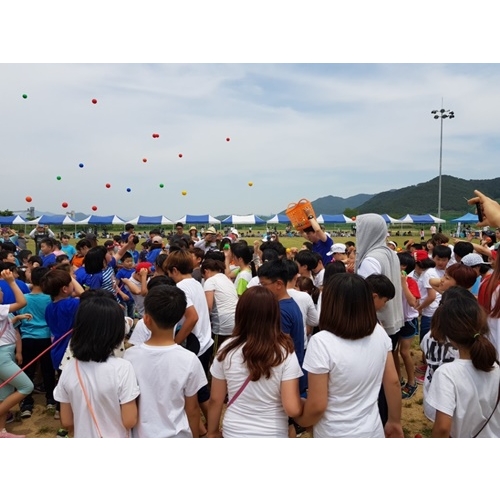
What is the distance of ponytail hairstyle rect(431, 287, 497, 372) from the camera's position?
2039 millimetres

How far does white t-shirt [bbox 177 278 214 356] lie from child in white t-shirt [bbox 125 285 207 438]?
3.74 ft

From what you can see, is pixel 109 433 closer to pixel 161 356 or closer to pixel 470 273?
pixel 161 356

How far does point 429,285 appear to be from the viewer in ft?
15.6

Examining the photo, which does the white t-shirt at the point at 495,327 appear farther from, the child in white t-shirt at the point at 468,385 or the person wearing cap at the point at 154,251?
the person wearing cap at the point at 154,251

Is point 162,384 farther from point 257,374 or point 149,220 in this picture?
point 149,220

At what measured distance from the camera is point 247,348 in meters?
2.03

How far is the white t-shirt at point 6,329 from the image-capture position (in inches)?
138

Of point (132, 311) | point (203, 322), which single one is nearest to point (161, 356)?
point (203, 322)

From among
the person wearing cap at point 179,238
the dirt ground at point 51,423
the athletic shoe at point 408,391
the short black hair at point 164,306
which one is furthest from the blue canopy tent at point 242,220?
the short black hair at point 164,306

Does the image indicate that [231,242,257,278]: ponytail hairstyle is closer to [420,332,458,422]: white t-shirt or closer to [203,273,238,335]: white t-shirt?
[203,273,238,335]: white t-shirt

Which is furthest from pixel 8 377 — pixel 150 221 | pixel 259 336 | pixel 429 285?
pixel 150 221

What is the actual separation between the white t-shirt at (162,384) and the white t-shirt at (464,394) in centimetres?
123

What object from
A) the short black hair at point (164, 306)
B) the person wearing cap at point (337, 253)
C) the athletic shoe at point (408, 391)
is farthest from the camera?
the person wearing cap at point (337, 253)

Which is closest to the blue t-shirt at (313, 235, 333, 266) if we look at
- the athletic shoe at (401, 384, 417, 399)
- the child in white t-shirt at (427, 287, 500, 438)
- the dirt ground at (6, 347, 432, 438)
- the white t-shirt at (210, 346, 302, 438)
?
the athletic shoe at (401, 384, 417, 399)
